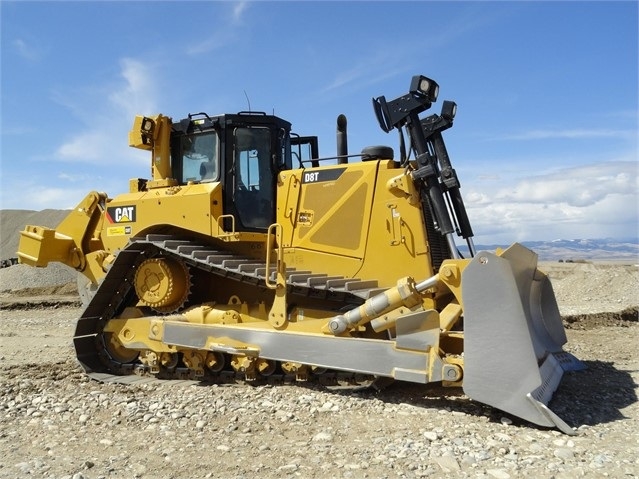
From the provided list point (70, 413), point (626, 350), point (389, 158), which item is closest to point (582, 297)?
point (626, 350)

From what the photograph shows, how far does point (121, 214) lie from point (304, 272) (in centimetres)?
279

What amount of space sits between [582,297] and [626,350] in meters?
8.70

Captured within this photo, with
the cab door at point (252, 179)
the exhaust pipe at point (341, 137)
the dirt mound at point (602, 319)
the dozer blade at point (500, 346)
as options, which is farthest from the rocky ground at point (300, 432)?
the dirt mound at point (602, 319)

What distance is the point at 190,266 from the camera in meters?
7.34

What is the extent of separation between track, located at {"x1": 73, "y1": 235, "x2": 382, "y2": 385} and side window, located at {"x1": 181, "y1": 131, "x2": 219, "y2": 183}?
88cm

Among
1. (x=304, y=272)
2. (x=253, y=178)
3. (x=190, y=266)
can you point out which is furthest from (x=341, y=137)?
(x=190, y=266)

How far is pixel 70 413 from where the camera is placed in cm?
575

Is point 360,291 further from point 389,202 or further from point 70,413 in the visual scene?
point 70,413

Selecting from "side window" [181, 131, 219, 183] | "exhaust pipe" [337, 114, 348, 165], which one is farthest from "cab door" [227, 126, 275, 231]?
"exhaust pipe" [337, 114, 348, 165]

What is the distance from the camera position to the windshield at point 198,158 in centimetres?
728

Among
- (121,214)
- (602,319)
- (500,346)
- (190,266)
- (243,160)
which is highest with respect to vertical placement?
(243,160)

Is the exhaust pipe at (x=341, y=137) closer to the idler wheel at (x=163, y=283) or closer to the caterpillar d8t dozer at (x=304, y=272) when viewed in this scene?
the caterpillar d8t dozer at (x=304, y=272)

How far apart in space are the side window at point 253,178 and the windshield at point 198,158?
0.97 feet

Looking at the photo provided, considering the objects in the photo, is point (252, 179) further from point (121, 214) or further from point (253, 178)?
point (121, 214)
